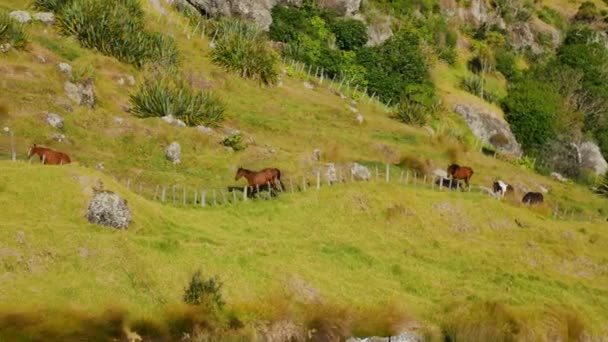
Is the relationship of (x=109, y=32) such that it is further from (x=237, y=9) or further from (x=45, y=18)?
(x=237, y=9)

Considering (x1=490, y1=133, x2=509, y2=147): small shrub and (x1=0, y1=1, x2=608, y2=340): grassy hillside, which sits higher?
(x1=490, y1=133, x2=509, y2=147): small shrub

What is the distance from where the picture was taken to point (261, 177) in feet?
96.7

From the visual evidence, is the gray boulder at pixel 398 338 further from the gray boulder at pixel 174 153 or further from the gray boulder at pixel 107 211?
the gray boulder at pixel 174 153

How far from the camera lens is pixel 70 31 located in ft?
144

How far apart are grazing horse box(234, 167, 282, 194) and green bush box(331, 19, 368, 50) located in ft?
126

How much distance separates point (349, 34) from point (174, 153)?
3679cm

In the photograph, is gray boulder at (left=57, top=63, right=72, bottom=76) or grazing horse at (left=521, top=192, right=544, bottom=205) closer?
grazing horse at (left=521, top=192, right=544, bottom=205)

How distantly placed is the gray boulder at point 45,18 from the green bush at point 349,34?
95.6 ft

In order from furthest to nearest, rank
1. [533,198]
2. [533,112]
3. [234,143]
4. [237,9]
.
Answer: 1. [533,112]
2. [237,9]
3. [533,198]
4. [234,143]

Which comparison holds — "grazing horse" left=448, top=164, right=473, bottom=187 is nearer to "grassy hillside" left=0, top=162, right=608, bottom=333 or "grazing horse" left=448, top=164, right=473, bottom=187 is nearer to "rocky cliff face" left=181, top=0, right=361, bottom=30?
"grassy hillside" left=0, top=162, right=608, bottom=333

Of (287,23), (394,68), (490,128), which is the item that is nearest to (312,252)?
(490,128)

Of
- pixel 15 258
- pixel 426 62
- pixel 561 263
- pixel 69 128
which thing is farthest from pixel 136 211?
pixel 426 62

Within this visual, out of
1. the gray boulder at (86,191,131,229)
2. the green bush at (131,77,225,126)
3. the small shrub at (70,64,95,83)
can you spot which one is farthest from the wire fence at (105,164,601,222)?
the small shrub at (70,64,95,83)

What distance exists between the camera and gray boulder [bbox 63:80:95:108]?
1431 inches
